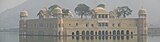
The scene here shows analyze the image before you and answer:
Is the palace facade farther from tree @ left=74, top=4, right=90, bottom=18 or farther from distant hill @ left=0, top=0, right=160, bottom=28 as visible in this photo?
distant hill @ left=0, top=0, right=160, bottom=28

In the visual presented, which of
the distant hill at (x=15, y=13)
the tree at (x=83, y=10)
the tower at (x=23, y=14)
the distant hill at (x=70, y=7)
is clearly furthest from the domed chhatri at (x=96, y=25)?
the distant hill at (x=15, y=13)

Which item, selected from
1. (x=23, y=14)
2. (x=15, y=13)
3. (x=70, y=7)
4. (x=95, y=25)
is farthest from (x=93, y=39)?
(x=15, y=13)

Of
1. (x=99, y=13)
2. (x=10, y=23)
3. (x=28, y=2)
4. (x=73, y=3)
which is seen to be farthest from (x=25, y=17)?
(x=28, y=2)

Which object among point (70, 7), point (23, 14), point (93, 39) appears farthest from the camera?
point (70, 7)

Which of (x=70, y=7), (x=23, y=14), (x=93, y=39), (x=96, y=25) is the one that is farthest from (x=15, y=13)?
(x=93, y=39)

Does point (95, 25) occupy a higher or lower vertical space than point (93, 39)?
higher

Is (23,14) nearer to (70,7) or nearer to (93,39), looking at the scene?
(93,39)

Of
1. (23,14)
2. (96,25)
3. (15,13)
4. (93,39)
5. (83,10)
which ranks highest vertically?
(15,13)

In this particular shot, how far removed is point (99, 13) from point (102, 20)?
1.39 metres

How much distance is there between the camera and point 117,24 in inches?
1719

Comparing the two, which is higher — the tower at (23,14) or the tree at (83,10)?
the tree at (83,10)

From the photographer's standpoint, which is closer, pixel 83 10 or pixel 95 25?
pixel 95 25

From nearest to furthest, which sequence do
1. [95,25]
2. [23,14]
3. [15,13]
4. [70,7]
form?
[95,25], [23,14], [70,7], [15,13]

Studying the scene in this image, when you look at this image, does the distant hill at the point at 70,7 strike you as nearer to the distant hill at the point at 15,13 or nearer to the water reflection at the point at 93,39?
the distant hill at the point at 15,13
